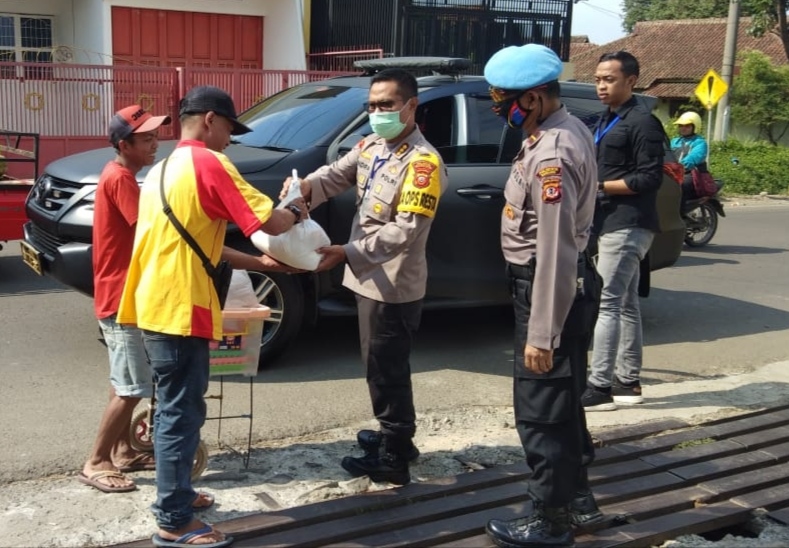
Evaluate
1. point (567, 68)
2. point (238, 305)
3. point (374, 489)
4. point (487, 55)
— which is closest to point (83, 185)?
point (238, 305)

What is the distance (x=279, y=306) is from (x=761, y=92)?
2540 cm

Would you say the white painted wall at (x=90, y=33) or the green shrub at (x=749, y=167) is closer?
the white painted wall at (x=90, y=33)

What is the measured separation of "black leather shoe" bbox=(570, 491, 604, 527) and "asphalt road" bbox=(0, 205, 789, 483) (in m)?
1.57

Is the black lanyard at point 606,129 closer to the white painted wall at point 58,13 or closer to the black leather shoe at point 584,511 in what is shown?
the black leather shoe at point 584,511

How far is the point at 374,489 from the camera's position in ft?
12.9

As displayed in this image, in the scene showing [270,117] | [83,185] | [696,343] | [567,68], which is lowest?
[696,343]

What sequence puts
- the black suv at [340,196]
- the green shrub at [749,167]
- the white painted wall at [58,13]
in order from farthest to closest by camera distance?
the green shrub at [749,167]
the white painted wall at [58,13]
the black suv at [340,196]

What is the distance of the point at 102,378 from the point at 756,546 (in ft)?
12.1

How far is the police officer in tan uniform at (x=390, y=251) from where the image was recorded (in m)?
3.63

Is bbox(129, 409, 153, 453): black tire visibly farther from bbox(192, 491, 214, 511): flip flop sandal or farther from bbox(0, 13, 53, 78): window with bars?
bbox(0, 13, 53, 78): window with bars

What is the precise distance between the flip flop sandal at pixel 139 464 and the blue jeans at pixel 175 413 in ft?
2.62

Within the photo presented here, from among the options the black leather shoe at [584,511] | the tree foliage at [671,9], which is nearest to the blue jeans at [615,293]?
the black leather shoe at [584,511]

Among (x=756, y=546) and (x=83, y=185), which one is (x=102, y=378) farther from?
(x=756, y=546)

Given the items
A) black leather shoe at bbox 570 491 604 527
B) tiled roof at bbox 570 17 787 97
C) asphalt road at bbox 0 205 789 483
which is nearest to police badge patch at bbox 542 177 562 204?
black leather shoe at bbox 570 491 604 527
